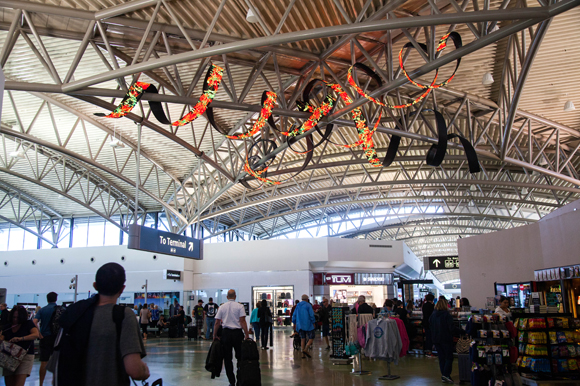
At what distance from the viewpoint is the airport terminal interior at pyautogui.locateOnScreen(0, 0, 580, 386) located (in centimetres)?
707

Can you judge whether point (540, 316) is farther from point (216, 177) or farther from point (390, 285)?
point (390, 285)

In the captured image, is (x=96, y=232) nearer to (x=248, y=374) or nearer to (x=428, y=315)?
(x=428, y=315)

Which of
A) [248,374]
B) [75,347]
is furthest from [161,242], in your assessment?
[75,347]

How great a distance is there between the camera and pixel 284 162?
858 inches

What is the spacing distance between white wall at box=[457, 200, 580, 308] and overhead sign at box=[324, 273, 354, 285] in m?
8.13

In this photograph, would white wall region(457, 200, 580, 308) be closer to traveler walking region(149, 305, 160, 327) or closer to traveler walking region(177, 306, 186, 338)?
traveler walking region(177, 306, 186, 338)

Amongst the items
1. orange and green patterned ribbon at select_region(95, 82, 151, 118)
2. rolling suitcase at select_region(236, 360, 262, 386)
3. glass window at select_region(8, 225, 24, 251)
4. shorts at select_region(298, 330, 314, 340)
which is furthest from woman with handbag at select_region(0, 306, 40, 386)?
glass window at select_region(8, 225, 24, 251)

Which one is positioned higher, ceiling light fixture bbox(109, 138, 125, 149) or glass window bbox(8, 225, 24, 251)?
ceiling light fixture bbox(109, 138, 125, 149)

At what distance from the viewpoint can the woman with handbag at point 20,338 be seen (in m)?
5.45

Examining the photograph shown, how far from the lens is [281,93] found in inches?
471

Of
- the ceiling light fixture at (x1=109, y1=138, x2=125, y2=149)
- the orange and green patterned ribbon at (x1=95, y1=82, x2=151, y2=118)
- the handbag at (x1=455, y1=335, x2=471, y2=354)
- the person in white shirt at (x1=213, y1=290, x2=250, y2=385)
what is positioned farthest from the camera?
Result: the ceiling light fixture at (x1=109, y1=138, x2=125, y2=149)

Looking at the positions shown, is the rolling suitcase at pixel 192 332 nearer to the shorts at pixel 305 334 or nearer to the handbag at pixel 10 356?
the shorts at pixel 305 334

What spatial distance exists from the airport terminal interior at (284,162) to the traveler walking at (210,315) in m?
0.12

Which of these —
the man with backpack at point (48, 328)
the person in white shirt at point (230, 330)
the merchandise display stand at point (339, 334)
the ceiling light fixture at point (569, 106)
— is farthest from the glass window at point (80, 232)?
the ceiling light fixture at point (569, 106)
